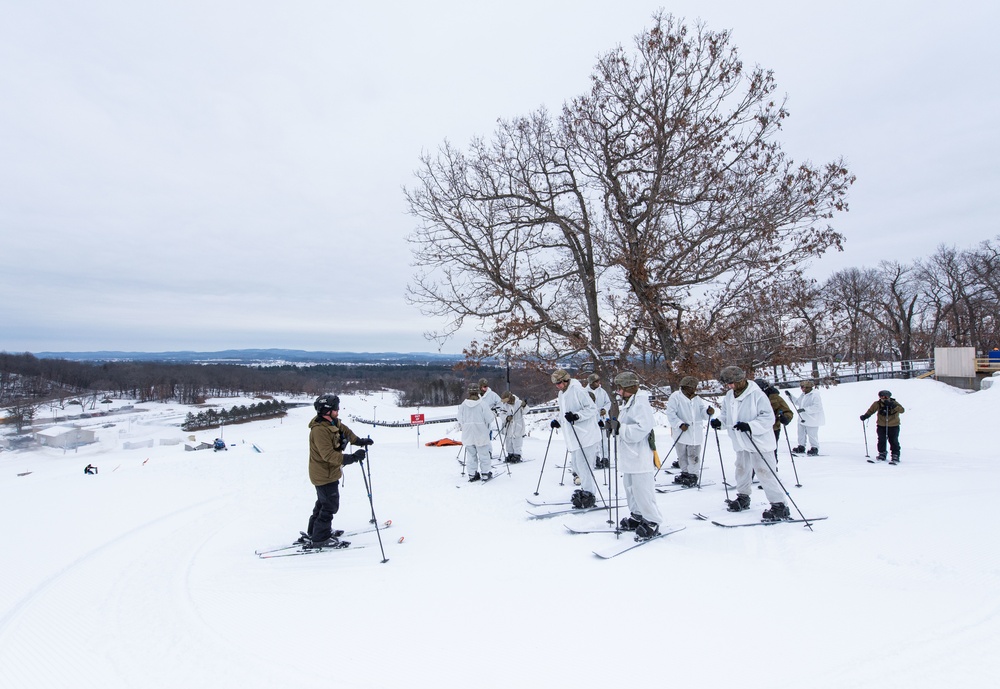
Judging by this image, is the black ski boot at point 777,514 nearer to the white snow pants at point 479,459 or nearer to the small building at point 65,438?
the white snow pants at point 479,459

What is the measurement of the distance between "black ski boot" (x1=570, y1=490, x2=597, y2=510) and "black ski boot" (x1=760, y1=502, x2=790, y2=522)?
233cm

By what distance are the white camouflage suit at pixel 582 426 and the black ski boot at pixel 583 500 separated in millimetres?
175

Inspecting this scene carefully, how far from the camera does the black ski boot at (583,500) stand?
23.7ft

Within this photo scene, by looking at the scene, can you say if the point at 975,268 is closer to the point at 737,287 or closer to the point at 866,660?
the point at 737,287

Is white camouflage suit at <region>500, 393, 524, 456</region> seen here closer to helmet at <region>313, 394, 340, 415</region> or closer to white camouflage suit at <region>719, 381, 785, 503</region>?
white camouflage suit at <region>719, 381, 785, 503</region>

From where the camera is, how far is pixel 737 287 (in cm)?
1024

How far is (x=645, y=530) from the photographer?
5.72 m

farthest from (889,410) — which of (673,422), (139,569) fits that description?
(139,569)

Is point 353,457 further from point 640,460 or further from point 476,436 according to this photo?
point 476,436

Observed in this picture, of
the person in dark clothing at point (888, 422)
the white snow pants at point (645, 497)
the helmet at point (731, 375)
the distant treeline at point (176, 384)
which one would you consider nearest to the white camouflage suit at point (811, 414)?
the person in dark clothing at point (888, 422)

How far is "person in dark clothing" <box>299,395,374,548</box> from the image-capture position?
601cm

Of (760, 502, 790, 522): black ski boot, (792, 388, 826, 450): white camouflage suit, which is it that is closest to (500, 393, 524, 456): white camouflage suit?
(760, 502, 790, 522): black ski boot

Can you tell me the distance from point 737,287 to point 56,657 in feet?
37.7

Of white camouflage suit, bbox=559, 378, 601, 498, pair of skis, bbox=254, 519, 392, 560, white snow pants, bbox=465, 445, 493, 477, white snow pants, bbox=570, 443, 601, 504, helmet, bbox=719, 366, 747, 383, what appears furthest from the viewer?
white snow pants, bbox=465, 445, 493, 477
